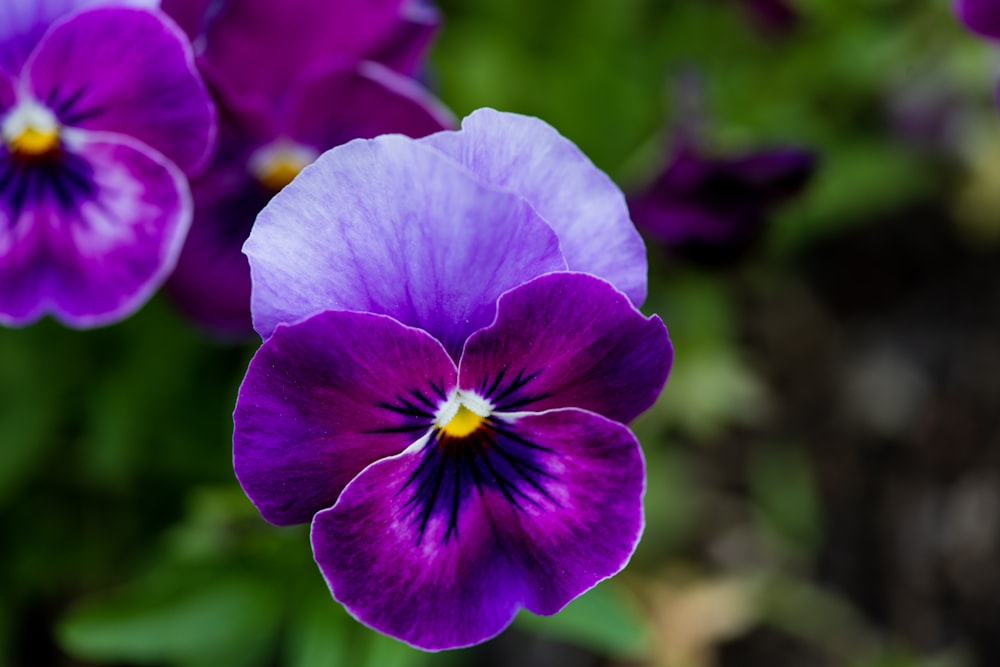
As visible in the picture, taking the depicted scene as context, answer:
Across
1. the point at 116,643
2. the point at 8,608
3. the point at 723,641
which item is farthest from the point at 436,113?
the point at 723,641

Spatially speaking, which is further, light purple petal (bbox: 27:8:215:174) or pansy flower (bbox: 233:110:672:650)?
light purple petal (bbox: 27:8:215:174)

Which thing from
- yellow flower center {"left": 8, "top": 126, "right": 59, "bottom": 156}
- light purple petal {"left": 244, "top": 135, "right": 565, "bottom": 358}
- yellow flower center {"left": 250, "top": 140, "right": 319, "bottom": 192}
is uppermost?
light purple petal {"left": 244, "top": 135, "right": 565, "bottom": 358}

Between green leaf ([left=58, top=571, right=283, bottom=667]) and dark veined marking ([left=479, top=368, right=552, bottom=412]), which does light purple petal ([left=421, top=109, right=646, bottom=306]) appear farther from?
green leaf ([left=58, top=571, right=283, bottom=667])

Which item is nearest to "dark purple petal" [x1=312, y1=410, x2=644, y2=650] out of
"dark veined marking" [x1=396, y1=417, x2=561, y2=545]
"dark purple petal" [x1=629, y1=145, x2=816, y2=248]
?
"dark veined marking" [x1=396, y1=417, x2=561, y2=545]

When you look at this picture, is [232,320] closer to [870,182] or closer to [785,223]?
[785,223]

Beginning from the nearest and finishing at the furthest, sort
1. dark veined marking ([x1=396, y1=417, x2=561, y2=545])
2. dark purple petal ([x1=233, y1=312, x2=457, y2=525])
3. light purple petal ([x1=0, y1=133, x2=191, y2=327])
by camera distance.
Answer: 1. dark purple petal ([x1=233, y1=312, x2=457, y2=525])
2. dark veined marking ([x1=396, y1=417, x2=561, y2=545])
3. light purple petal ([x1=0, y1=133, x2=191, y2=327])

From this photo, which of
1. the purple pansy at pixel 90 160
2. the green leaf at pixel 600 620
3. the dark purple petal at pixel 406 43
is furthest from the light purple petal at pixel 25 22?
the green leaf at pixel 600 620

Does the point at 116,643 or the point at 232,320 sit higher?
the point at 232,320
